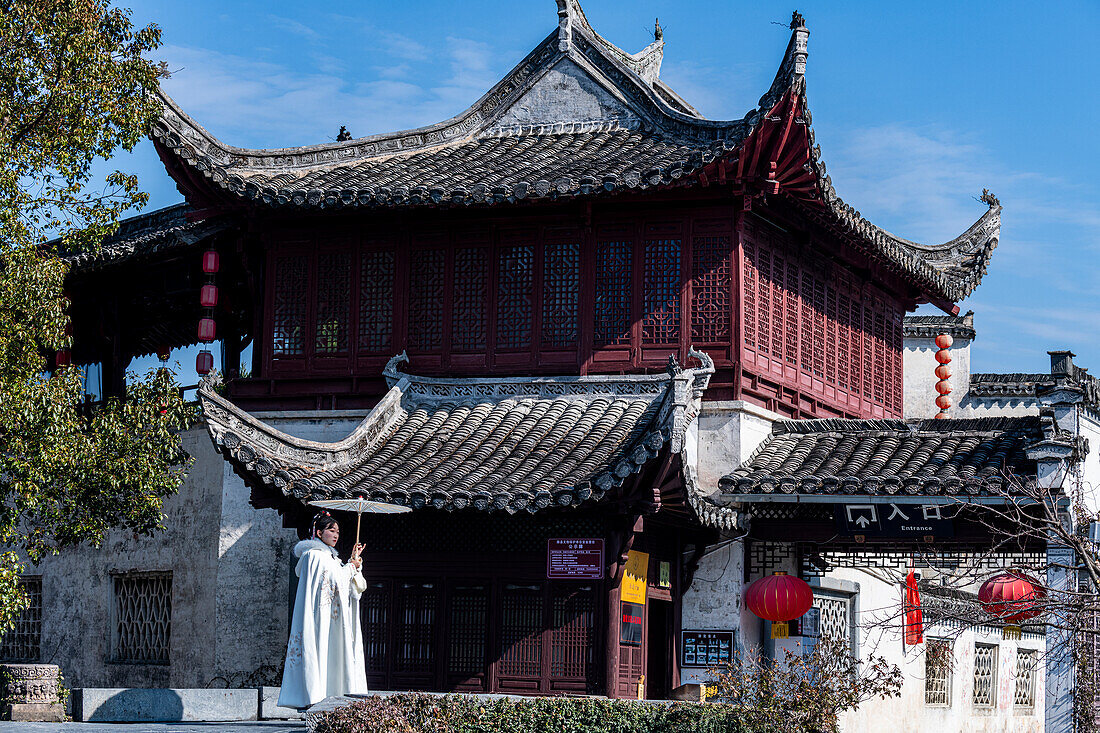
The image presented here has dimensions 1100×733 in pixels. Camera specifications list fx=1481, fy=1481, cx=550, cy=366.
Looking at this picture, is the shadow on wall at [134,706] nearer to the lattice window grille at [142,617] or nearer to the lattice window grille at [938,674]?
the lattice window grille at [142,617]

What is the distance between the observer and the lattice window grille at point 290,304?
705 inches

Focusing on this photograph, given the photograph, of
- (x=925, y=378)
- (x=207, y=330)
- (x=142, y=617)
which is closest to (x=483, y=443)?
(x=207, y=330)

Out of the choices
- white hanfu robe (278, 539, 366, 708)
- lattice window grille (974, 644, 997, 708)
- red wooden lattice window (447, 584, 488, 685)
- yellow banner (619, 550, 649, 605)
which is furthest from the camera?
lattice window grille (974, 644, 997, 708)

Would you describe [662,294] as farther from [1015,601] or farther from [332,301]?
[1015,601]

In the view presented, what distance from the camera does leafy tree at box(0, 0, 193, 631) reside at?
14.5 meters

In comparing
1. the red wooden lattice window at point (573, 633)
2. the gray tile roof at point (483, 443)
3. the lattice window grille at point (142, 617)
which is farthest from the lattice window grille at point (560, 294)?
the lattice window grille at point (142, 617)

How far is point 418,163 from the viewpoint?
1805cm

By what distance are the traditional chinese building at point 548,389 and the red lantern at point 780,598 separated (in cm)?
32

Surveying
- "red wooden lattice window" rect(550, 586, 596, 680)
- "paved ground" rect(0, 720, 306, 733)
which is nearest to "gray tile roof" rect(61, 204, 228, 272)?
"paved ground" rect(0, 720, 306, 733)

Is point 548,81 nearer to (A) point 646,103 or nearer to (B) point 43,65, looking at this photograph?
(A) point 646,103

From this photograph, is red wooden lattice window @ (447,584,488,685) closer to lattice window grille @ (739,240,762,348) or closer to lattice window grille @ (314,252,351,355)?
lattice window grille @ (314,252,351,355)

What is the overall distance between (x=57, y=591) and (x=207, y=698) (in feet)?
20.3

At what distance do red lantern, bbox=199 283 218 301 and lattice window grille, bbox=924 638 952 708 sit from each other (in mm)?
11356

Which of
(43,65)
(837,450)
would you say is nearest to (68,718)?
(43,65)
